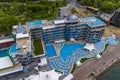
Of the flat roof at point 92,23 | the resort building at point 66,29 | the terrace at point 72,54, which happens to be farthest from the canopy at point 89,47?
the flat roof at point 92,23

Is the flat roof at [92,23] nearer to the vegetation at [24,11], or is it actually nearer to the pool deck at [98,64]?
the pool deck at [98,64]

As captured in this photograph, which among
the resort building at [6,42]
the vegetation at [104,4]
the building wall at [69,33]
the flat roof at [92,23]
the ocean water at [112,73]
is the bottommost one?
the ocean water at [112,73]

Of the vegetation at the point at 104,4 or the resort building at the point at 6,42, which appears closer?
the resort building at the point at 6,42

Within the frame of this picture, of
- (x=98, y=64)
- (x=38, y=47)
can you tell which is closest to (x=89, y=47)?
(x=98, y=64)

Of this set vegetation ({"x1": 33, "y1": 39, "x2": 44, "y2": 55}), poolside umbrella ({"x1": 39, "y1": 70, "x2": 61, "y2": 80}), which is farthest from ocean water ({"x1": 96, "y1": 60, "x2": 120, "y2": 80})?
vegetation ({"x1": 33, "y1": 39, "x2": 44, "y2": 55})

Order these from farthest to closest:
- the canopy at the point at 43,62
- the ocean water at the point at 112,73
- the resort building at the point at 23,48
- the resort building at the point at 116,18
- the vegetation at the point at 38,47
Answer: the resort building at the point at 116,18, the vegetation at the point at 38,47, the ocean water at the point at 112,73, the canopy at the point at 43,62, the resort building at the point at 23,48

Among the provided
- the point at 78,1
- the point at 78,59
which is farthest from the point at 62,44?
the point at 78,1

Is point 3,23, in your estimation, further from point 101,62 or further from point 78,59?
point 101,62
